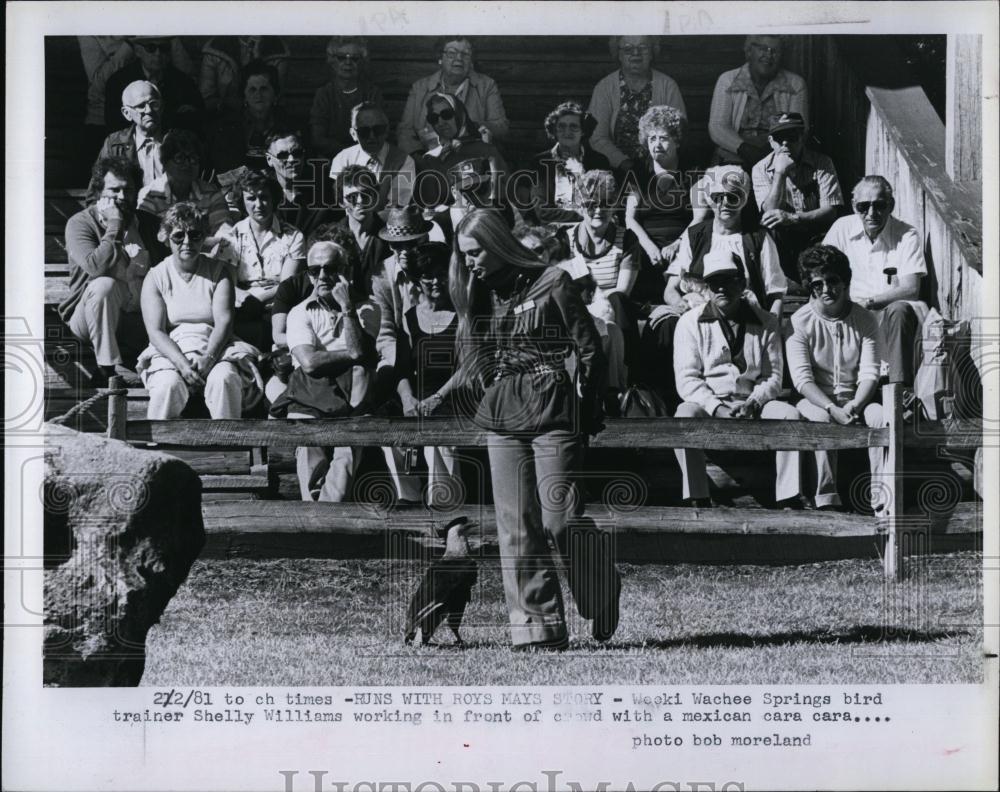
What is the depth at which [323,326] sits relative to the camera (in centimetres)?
1012

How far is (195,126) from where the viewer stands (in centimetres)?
1027

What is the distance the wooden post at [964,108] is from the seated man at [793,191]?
67 cm

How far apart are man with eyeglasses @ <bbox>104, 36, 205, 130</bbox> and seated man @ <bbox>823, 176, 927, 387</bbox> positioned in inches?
142

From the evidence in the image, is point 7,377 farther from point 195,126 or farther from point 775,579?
point 775,579

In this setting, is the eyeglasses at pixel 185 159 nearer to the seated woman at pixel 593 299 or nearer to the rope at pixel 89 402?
the rope at pixel 89 402

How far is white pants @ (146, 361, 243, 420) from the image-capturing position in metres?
10.1

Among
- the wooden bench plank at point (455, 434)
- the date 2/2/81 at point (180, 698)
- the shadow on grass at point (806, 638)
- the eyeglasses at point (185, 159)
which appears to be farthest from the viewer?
the eyeglasses at point (185, 159)

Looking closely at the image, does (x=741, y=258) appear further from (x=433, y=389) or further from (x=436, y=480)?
(x=436, y=480)

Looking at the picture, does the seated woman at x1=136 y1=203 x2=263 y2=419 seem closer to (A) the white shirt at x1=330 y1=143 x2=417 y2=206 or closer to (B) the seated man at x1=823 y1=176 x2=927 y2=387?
(A) the white shirt at x1=330 y1=143 x2=417 y2=206

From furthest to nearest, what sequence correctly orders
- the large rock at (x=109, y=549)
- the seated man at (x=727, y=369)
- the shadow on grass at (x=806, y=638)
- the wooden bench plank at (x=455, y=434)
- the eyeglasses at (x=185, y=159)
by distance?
the eyeglasses at (x=185, y=159) → the seated man at (x=727, y=369) → the wooden bench plank at (x=455, y=434) → the shadow on grass at (x=806, y=638) → the large rock at (x=109, y=549)

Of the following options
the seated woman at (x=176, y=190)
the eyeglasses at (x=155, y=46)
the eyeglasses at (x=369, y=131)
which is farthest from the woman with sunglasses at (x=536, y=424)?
the eyeglasses at (x=155, y=46)

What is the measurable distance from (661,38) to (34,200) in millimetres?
3544

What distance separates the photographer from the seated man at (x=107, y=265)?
1011 centimetres

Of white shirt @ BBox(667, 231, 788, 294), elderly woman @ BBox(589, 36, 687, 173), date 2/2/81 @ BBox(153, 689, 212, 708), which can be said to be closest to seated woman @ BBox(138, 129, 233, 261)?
elderly woman @ BBox(589, 36, 687, 173)
